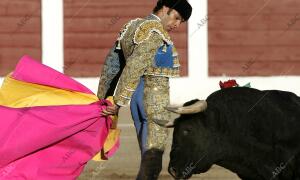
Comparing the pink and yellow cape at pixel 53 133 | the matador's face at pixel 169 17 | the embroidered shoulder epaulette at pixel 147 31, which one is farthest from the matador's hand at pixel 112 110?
the matador's face at pixel 169 17

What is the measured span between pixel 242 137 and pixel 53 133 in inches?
40.0

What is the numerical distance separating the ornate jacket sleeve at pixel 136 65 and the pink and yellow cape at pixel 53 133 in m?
0.31

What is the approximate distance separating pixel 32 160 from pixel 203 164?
96 centimetres

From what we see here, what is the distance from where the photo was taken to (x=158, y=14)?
14.6ft

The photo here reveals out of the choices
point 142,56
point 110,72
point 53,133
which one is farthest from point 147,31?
point 53,133

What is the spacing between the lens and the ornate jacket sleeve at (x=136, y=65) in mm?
4320

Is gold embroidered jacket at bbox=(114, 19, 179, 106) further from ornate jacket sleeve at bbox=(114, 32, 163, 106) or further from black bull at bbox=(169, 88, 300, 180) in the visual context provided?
black bull at bbox=(169, 88, 300, 180)

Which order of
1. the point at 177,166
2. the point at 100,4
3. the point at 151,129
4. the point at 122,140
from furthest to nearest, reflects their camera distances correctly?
the point at 100,4
the point at 122,140
the point at 151,129
the point at 177,166

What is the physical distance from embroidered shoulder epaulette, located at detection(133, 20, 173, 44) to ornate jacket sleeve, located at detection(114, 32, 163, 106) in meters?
0.01

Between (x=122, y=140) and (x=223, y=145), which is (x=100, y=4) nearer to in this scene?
(x=122, y=140)

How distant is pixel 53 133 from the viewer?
15.5 feet

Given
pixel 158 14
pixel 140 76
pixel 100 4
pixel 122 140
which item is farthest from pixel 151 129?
pixel 100 4

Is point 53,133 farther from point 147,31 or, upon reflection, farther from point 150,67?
point 147,31

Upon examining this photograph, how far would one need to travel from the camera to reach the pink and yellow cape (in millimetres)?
4707
